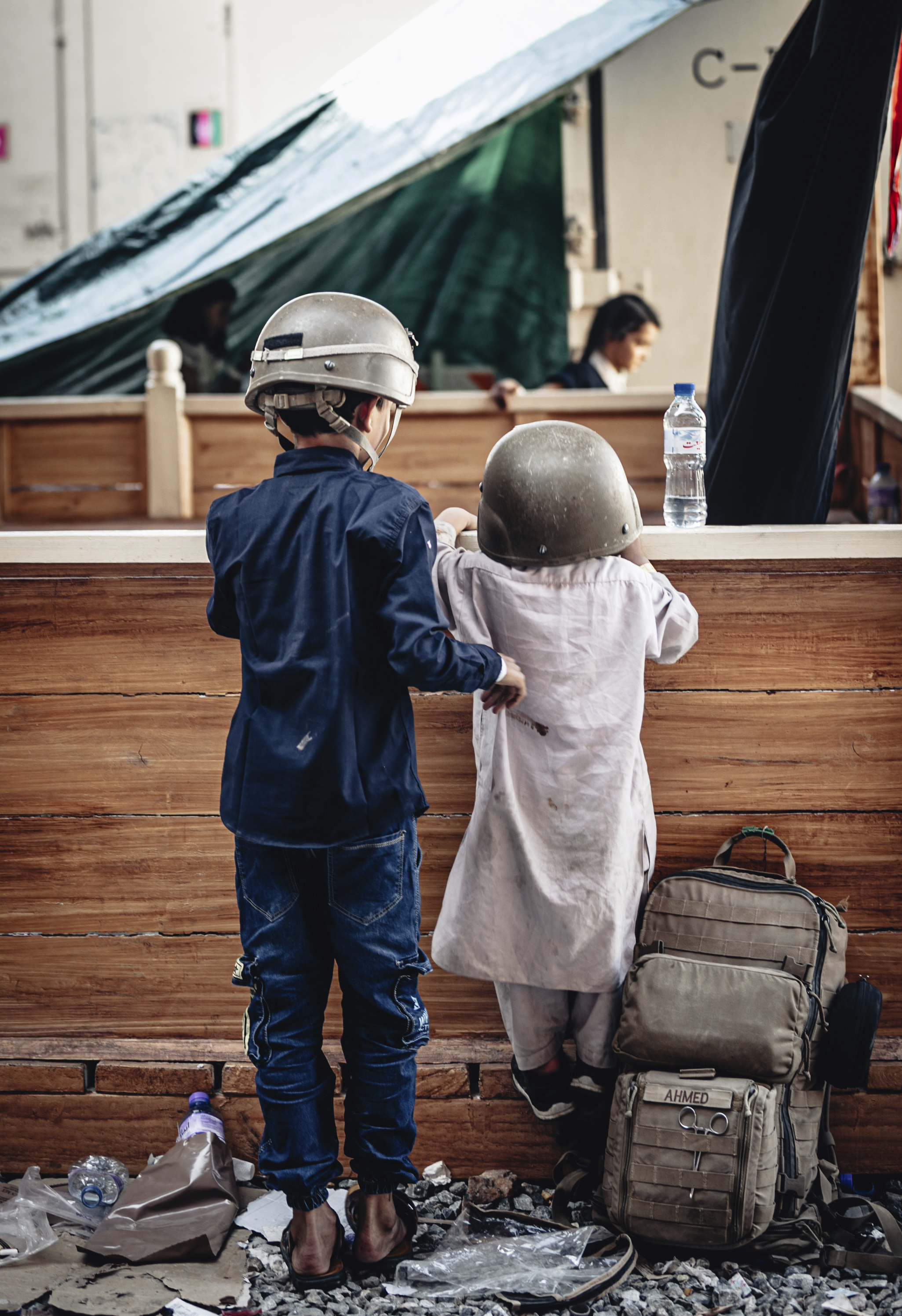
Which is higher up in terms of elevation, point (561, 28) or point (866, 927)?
point (561, 28)

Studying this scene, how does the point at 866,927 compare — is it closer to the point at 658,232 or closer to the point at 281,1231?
the point at 281,1231

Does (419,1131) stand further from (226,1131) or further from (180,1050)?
(180,1050)

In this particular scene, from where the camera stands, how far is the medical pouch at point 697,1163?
183cm

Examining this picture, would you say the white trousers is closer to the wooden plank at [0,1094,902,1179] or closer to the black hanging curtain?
the wooden plank at [0,1094,902,1179]

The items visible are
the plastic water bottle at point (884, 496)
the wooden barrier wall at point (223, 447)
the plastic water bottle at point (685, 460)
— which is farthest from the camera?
the wooden barrier wall at point (223, 447)

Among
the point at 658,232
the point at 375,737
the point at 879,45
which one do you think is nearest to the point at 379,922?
the point at 375,737

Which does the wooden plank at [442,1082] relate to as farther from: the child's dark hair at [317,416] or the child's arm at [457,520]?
the child's dark hair at [317,416]

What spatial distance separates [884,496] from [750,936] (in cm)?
183

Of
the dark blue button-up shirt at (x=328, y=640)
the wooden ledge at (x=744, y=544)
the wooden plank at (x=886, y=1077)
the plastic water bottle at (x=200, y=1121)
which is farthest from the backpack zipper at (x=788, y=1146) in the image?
the plastic water bottle at (x=200, y=1121)

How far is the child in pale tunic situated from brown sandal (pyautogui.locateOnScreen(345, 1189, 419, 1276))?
415mm

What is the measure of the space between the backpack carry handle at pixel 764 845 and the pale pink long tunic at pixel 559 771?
0.74 ft

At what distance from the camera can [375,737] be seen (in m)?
1.73

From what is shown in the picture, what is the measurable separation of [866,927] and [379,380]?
150cm

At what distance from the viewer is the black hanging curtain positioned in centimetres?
223
